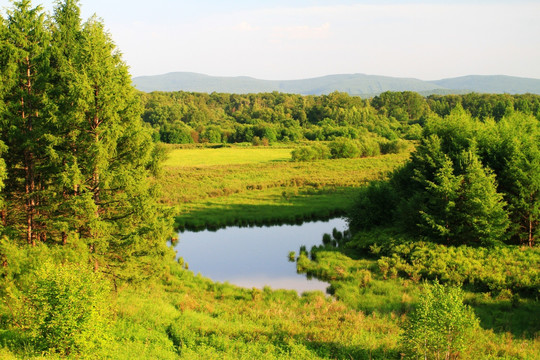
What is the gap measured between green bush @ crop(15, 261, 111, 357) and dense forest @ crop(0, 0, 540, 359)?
46 millimetres

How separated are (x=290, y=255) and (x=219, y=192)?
2066cm

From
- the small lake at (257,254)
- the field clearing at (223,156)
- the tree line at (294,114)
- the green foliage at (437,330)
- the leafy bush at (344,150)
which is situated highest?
the tree line at (294,114)

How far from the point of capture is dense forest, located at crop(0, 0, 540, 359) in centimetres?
1161

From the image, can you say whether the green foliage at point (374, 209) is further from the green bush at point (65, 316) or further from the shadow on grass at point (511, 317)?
the green bush at point (65, 316)

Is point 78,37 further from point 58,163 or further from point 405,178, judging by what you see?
point 405,178

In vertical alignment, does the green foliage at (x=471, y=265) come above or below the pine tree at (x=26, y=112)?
below

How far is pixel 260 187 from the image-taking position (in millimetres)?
49938

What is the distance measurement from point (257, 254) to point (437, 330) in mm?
18725

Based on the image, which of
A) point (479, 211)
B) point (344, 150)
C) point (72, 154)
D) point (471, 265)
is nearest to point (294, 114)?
point (344, 150)

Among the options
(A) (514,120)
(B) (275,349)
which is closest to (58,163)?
(B) (275,349)

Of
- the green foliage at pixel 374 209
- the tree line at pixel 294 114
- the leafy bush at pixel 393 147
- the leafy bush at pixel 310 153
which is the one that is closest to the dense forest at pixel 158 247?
the green foliage at pixel 374 209

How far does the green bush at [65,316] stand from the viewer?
10.5m

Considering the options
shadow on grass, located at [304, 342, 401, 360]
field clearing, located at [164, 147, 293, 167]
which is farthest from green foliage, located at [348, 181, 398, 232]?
field clearing, located at [164, 147, 293, 167]

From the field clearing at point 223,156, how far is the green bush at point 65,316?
56663 mm
